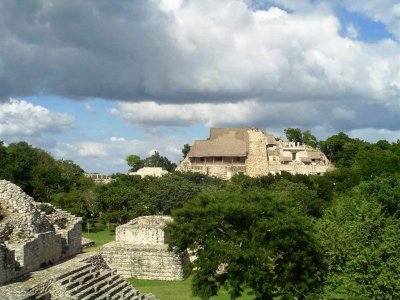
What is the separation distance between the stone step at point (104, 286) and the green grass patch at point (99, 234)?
1492cm

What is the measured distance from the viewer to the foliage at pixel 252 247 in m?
18.6

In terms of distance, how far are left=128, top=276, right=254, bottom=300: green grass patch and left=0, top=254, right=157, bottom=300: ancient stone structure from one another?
8.25 ft

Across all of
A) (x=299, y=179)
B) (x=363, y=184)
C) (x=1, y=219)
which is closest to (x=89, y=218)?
(x=299, y=179)

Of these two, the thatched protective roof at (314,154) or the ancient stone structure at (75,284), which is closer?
the ancient stone structure at (75,284)

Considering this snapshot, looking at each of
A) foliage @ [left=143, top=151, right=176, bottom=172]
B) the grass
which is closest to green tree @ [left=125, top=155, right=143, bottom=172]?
foliage @ [left=143, top=151, right=176, bottom=172]

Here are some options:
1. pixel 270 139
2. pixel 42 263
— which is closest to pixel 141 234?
pixel 42 263

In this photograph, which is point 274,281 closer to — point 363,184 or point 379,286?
point 379,286

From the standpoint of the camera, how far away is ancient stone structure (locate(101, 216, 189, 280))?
1083 inches

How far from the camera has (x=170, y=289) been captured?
25062mm

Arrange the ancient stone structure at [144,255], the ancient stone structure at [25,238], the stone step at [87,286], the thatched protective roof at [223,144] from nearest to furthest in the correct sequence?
the stone step at [87,286] < the ancient stone structure at [25,238] < the ancient stone structure at [144,255] < the thatched protective roof at [223,144]

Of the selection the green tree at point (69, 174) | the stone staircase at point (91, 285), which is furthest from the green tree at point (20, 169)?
the stone staircase at point (91, 285)

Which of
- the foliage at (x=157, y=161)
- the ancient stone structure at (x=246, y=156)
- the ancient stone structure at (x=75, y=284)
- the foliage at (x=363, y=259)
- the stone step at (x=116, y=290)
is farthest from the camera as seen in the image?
the foliage at (x=157, y=161)

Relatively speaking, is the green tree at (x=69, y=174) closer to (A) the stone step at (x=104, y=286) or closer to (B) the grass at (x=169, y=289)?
(B) the grass at (x=169, y=289)

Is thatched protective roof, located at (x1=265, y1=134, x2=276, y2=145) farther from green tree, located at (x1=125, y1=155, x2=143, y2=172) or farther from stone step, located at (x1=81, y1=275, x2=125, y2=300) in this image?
stone step, located at (x1=81, y1=275, x2=125, y2=300)
